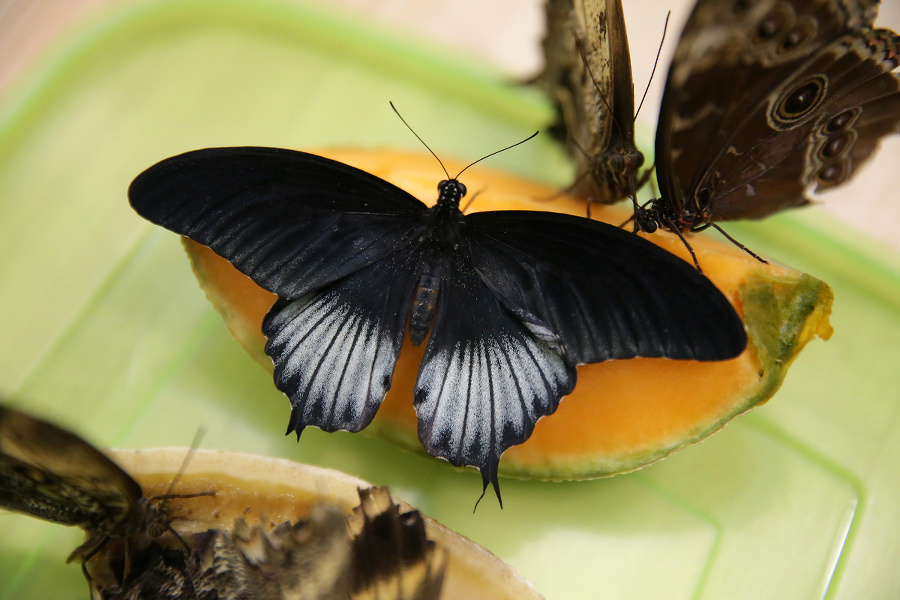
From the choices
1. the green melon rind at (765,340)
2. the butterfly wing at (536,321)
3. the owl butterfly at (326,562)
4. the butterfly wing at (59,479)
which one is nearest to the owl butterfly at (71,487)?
the butterfly wing at (59,479)

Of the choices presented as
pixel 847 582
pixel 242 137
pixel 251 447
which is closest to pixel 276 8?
pixel 242 137

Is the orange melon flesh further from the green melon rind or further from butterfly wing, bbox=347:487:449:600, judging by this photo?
butterfly wing, bbox=347:487:449:600

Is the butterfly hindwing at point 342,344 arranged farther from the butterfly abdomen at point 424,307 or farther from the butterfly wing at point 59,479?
the butterfly wing at point 59,479

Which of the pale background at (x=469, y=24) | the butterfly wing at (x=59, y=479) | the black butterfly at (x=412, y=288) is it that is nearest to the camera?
the butterfly wing at (x=59, y=479)

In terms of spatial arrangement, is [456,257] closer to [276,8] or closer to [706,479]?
[706,479]

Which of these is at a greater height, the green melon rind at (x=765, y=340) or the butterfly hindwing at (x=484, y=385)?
the green melon rind at (x=765, y=340)

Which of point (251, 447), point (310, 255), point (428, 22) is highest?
point (428, 22)

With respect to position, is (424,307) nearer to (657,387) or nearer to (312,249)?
(312,249)

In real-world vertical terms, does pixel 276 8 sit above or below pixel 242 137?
above
